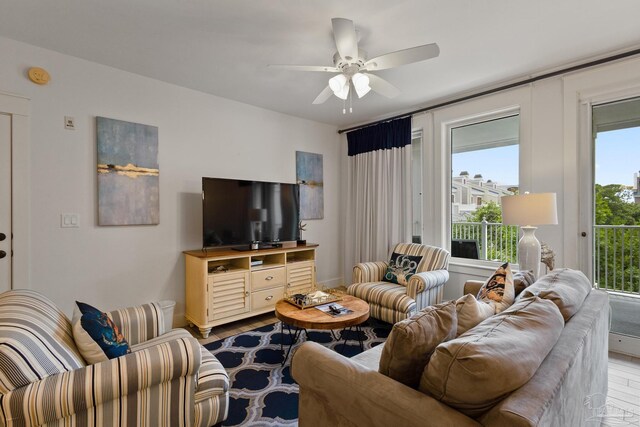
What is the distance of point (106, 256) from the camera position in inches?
110

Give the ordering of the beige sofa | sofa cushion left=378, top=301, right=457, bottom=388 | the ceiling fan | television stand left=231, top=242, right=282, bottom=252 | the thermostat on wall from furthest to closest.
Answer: television stand left=231, top=242, right=282, bottom=252 → the thermostat on wall → the ceiling fan → sofa cushion left=378, top=301, right=457, bottom=388 → the beige sofa

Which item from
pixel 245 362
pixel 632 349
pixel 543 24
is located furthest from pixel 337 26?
pixel 632 349

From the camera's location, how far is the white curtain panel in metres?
3.96

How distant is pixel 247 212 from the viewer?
11.2 ft

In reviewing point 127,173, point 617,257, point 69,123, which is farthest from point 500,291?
point 69,123

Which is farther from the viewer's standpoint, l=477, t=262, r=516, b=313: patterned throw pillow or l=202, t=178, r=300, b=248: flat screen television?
l=202, t=178, r=300, b=248: flat screen television

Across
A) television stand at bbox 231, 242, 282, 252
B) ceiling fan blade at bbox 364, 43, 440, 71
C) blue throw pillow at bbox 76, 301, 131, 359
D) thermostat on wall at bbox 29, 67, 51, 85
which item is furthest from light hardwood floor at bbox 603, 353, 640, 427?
thermostat on wall at bbox 29, 67, 51, 85

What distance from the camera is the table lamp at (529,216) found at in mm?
2324

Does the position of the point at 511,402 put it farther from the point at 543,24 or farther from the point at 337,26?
the point at 543,24

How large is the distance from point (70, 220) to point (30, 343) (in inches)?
75.5

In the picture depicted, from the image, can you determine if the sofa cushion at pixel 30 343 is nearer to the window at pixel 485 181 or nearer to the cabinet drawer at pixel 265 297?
the cabinet drawer at pixel 265 297

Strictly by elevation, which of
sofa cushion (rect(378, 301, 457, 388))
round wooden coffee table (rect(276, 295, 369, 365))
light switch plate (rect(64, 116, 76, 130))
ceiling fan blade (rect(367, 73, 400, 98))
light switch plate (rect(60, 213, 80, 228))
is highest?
ceiling fan blade (rect(367, 73, 400, 98))

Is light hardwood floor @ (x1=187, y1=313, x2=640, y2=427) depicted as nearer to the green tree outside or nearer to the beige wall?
the green tree outside

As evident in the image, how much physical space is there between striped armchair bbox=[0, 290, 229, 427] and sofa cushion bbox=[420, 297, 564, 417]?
1.03m
